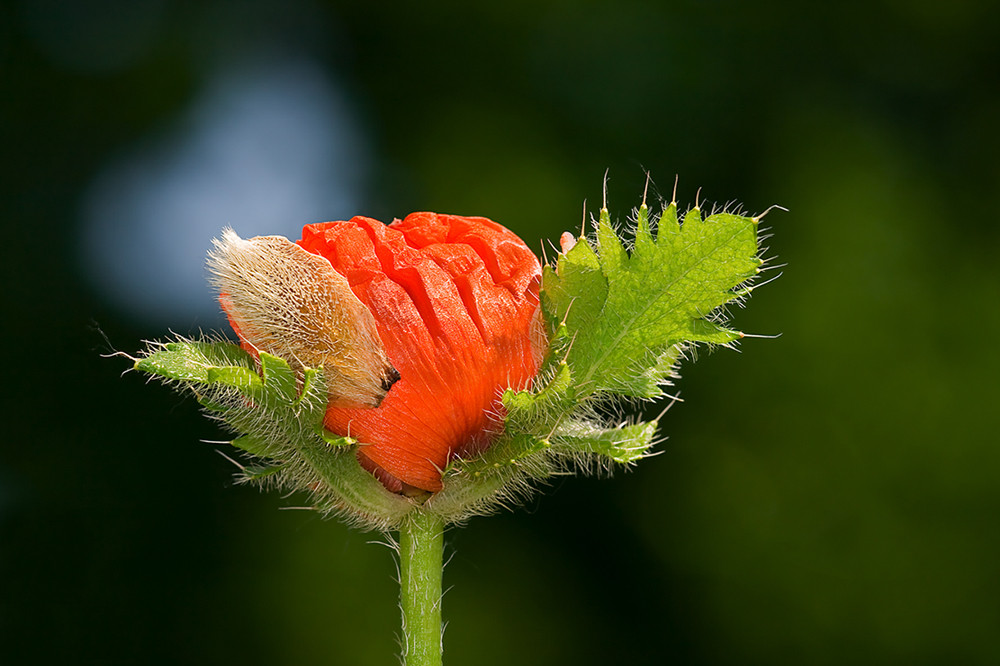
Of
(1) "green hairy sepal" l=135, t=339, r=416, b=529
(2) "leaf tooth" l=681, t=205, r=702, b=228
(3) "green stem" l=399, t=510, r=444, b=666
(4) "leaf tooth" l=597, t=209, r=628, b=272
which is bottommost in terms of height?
(3) "green stem" l=399, t=510, r=444, b=666

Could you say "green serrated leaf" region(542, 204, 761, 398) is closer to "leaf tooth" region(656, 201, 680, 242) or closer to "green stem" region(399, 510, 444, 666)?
"leaf tooth" region(656, 201, 680, 242)

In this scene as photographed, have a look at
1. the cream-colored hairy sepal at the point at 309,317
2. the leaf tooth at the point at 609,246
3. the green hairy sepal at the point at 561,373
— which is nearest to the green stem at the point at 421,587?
the green hairy sepal at the point at 561,373

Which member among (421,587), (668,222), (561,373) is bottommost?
(421,587)

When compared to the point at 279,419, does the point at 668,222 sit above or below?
above

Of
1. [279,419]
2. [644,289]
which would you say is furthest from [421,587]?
[644,289]

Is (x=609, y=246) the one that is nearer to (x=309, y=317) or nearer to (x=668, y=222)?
(x=668, y=222)

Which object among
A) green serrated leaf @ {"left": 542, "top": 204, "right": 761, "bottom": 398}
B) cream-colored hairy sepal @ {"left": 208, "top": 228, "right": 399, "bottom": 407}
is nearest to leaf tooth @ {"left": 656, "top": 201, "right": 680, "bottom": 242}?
green serrated leaf @ {"left": 542, "top": 204, "right": 761, "bottom": 398}

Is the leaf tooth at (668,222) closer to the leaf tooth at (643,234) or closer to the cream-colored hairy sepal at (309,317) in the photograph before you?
the leaf tooth at (643,234)
